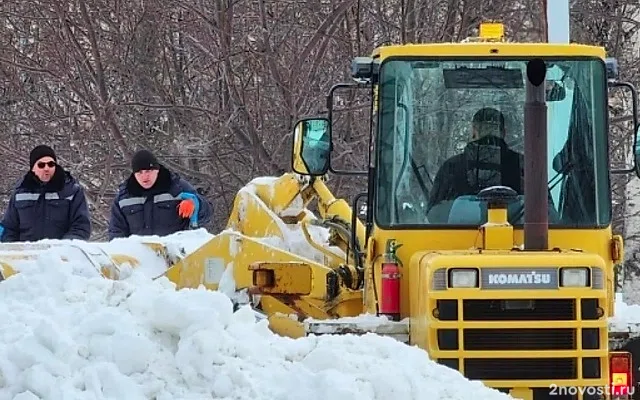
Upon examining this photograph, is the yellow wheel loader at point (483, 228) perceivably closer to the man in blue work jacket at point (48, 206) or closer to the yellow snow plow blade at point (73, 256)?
the yellow snow plow blade at point (73, 256)

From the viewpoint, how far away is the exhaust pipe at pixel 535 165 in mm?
5391

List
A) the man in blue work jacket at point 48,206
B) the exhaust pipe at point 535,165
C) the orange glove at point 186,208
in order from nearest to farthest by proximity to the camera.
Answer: the exhaust pipe at point 535,165, the man in blue work jacket at point 48,206, the orange glove at point 186,208

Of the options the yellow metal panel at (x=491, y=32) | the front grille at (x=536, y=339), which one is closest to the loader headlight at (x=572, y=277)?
the front grille at (x=536, y=339)

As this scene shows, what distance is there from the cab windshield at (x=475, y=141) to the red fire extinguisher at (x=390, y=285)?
0.16m

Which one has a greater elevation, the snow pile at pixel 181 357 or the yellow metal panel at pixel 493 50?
the yellow metal panel at pixel 493 50

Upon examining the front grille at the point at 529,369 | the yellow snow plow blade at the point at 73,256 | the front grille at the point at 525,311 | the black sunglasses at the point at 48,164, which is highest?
the black sunglasses at the point at 48,164

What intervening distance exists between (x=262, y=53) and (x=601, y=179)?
26.1ft

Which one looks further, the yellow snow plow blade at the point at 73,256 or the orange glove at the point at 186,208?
the orange glove at the point at 186,208

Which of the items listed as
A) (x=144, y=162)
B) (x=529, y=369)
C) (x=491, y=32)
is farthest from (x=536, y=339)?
(x=144, y=162)

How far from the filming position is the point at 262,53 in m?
13.4

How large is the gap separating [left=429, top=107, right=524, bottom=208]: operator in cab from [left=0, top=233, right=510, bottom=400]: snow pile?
1.24 meters

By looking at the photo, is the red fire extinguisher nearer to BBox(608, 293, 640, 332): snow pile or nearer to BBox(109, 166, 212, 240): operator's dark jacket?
BBox(608, 293, 640, 332): snow pile

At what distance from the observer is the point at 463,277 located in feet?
17.2

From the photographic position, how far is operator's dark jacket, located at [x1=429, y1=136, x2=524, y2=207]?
588 cm
